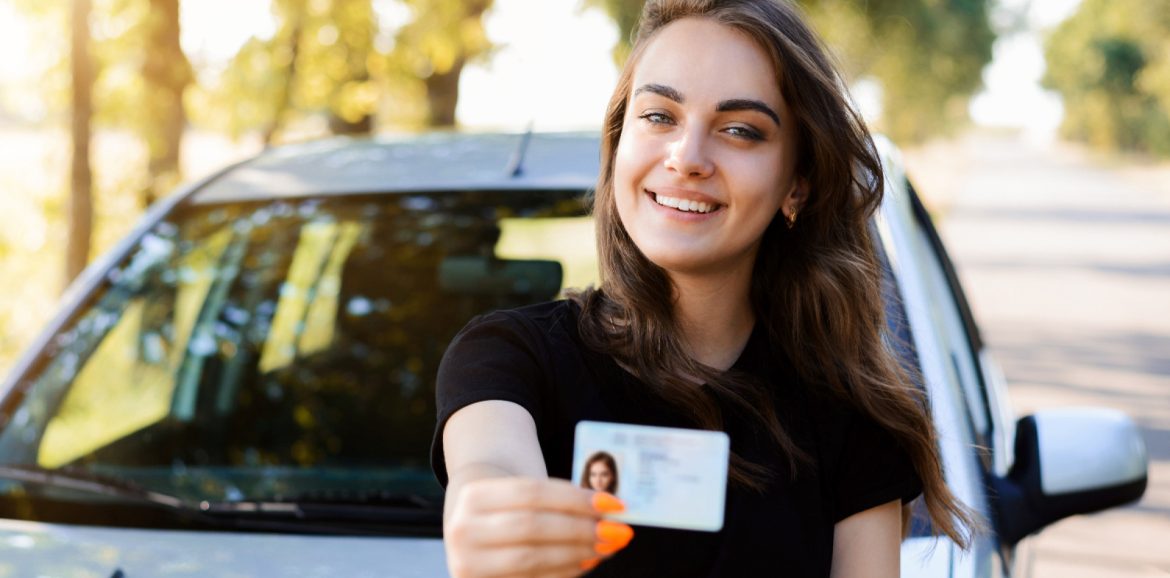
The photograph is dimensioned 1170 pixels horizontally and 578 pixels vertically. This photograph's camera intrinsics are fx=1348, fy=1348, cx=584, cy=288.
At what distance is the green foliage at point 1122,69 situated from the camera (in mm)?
47272

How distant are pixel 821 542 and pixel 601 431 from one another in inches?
20.8

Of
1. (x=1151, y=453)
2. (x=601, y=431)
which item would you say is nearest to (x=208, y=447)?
(x=601, y=431)

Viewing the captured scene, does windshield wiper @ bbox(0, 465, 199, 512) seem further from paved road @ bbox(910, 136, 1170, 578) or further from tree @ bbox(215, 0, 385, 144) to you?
tree @ bbox(215, 0, 385, 144)

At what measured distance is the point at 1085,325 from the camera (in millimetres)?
12531

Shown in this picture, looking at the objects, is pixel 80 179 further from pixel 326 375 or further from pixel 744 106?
pixel 744 106

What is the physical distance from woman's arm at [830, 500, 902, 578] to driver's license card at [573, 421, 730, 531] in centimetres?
47

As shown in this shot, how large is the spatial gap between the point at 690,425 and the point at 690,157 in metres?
0.35

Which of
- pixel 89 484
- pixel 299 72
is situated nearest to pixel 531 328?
pixel 89 484

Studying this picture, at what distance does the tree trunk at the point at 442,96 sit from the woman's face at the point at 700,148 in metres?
10.1

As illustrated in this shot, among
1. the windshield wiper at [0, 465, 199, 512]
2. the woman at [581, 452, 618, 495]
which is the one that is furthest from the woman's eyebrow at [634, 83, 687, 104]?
the windshield wiper at [0, 465, 199, 512]

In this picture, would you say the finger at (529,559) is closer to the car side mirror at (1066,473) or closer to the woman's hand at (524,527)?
the woman's hand at (524,527)

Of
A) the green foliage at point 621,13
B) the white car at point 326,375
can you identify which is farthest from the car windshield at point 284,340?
the green foliage at point 621,13

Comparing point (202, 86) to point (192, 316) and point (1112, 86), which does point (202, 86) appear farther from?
point (1112, 86)

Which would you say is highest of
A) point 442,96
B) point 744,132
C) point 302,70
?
point 442,96
